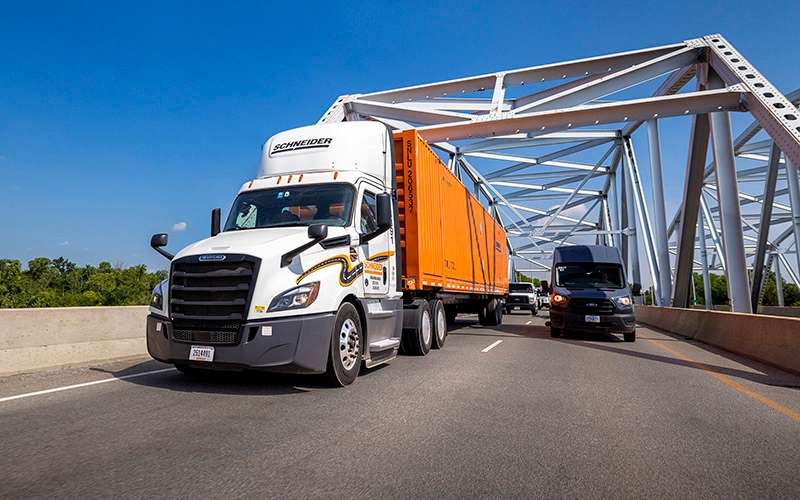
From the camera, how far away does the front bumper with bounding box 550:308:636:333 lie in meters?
12.9

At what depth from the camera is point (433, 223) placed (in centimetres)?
1050

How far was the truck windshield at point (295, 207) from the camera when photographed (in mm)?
7086

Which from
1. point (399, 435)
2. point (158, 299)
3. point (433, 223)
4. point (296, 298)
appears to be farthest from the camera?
point (433, 223)

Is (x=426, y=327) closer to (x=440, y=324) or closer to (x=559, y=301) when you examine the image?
(x=440, y=324)

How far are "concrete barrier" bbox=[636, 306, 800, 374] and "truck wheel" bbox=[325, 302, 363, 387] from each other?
22.2 ft

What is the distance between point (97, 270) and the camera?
94.1 metres

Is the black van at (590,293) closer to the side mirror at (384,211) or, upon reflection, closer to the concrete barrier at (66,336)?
the side mirror at (384,211)

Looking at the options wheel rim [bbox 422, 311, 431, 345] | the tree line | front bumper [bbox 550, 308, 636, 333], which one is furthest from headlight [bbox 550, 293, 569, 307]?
the tree line

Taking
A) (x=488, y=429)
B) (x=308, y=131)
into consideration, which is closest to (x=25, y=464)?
(x=488, y=429)

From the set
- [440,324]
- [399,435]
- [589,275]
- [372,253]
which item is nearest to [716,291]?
[589,275]

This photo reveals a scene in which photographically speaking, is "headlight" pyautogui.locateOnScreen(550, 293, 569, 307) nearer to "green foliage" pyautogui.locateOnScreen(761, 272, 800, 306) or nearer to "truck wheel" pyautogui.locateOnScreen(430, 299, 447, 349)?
"truck wheel" pyautogui.locateOnScreen(430, 299, 447, 349)

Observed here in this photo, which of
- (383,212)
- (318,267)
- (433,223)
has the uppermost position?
(433,223)

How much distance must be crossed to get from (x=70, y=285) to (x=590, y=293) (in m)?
91.1

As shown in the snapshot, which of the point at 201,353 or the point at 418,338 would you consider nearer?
the point at 201,353
